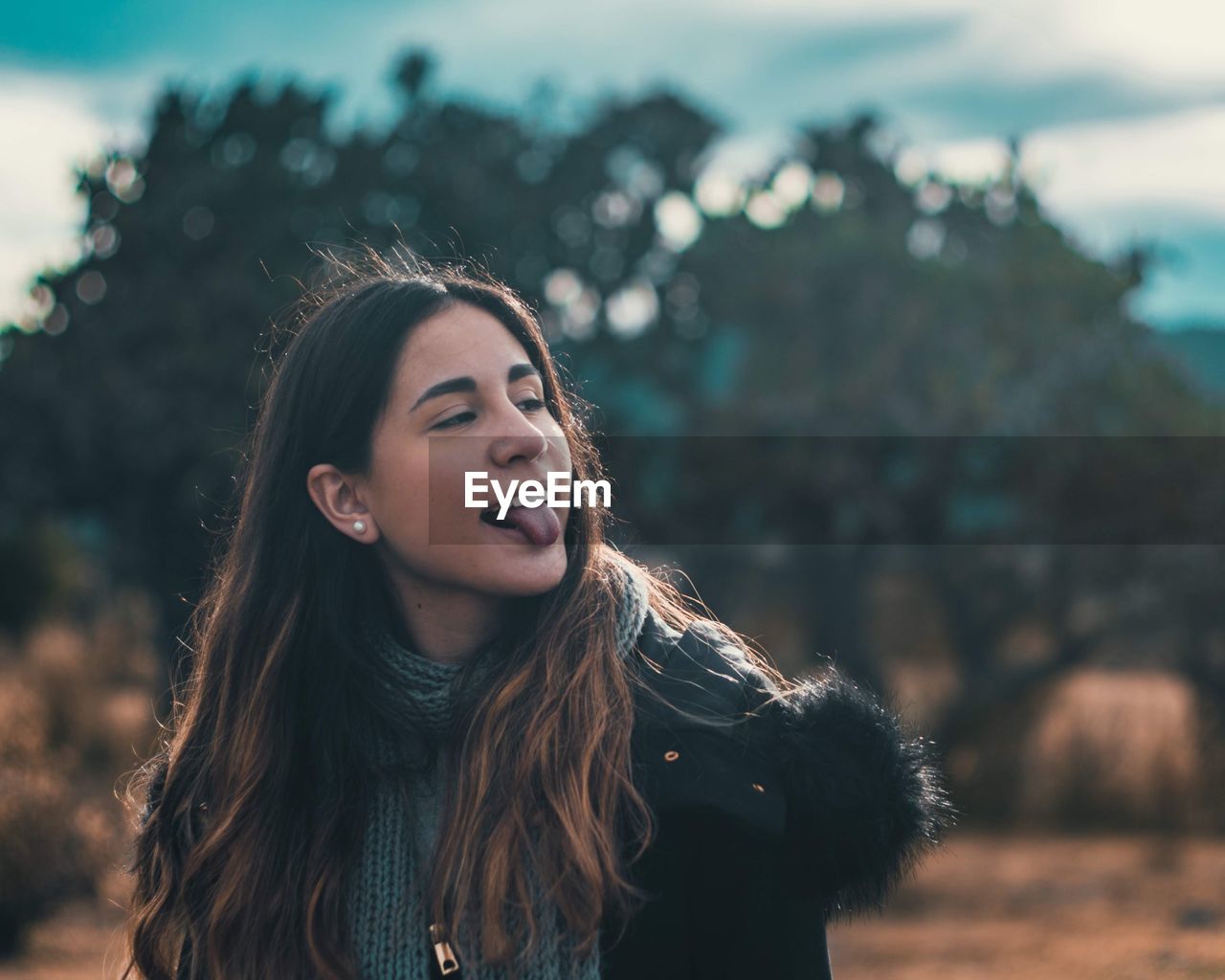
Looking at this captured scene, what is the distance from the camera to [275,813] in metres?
2.21

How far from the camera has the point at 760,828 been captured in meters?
1.97

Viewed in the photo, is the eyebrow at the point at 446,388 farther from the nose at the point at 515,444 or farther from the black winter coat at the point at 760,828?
the black winter coat at the point at 760,828

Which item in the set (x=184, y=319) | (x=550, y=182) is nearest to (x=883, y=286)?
(x=550, y=182)

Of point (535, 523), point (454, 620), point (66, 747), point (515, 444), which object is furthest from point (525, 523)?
point (66, 747)

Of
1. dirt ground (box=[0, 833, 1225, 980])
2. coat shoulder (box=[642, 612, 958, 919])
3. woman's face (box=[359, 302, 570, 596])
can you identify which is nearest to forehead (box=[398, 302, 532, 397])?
woman's face (box=[359, 302, 570, 596])

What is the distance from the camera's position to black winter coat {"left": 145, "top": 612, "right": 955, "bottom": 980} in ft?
6.52

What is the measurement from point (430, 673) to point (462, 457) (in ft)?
1.12

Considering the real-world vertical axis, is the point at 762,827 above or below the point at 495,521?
below

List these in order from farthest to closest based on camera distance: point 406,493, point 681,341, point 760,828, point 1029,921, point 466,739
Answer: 1. point 681,341
2. point 1029,921
3. point 406,493
4. point 466,739
5. point 760,828

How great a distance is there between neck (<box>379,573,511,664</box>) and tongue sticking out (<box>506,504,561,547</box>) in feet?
0.53

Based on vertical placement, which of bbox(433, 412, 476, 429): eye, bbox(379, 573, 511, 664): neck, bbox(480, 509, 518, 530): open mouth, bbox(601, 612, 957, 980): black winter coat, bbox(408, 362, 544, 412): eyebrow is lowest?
bbox(601, 612, 957, 980): black winter coat

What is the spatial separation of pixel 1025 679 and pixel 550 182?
5319 millimetres

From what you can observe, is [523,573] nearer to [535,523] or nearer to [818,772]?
[535,523]

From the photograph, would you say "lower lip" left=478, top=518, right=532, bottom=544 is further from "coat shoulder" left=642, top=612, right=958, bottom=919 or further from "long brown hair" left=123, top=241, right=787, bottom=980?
"coat shoulder" left=642, top=612, right=958, bottom=919
